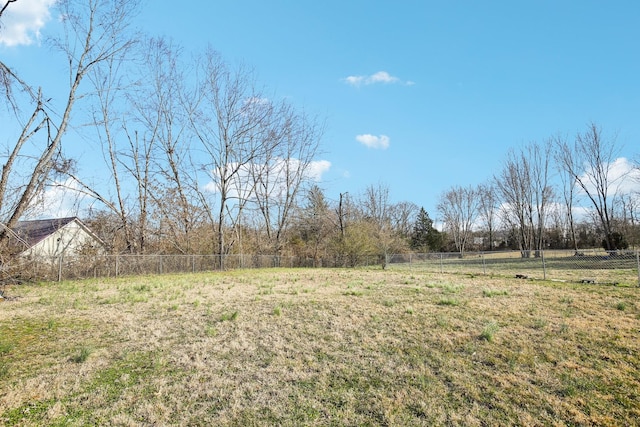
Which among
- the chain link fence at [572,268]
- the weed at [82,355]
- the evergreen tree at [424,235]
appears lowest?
the chain link fence at [572,268]

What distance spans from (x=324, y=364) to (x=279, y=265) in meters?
21.0

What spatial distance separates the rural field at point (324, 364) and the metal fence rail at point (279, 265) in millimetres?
5834

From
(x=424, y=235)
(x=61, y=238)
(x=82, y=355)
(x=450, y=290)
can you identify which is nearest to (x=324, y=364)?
(x=82, y=355)

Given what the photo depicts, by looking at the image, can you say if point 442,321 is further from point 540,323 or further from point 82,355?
point 82,355

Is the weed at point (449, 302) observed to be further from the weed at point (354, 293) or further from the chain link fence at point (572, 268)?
the chain link fence at point (572, 268)

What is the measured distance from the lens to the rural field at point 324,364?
3010 mm

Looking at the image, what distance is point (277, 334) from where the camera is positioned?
5.39 m

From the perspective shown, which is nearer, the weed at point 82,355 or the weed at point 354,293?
the weed at point 82,355

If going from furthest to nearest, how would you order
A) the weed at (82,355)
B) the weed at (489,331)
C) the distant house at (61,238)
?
the distant house at (61,238) < the weed at (489,331) < the weed at (82,355)

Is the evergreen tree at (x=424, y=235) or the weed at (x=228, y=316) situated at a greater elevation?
the evergreen tree at (x=424, y=235)

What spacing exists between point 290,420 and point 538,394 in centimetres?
234

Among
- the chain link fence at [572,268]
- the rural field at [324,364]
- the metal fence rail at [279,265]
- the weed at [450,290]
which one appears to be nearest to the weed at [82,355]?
the rural field at [324,364]

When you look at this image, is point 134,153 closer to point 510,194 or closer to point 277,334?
point 277,334

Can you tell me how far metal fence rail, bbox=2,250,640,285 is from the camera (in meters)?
12.7
